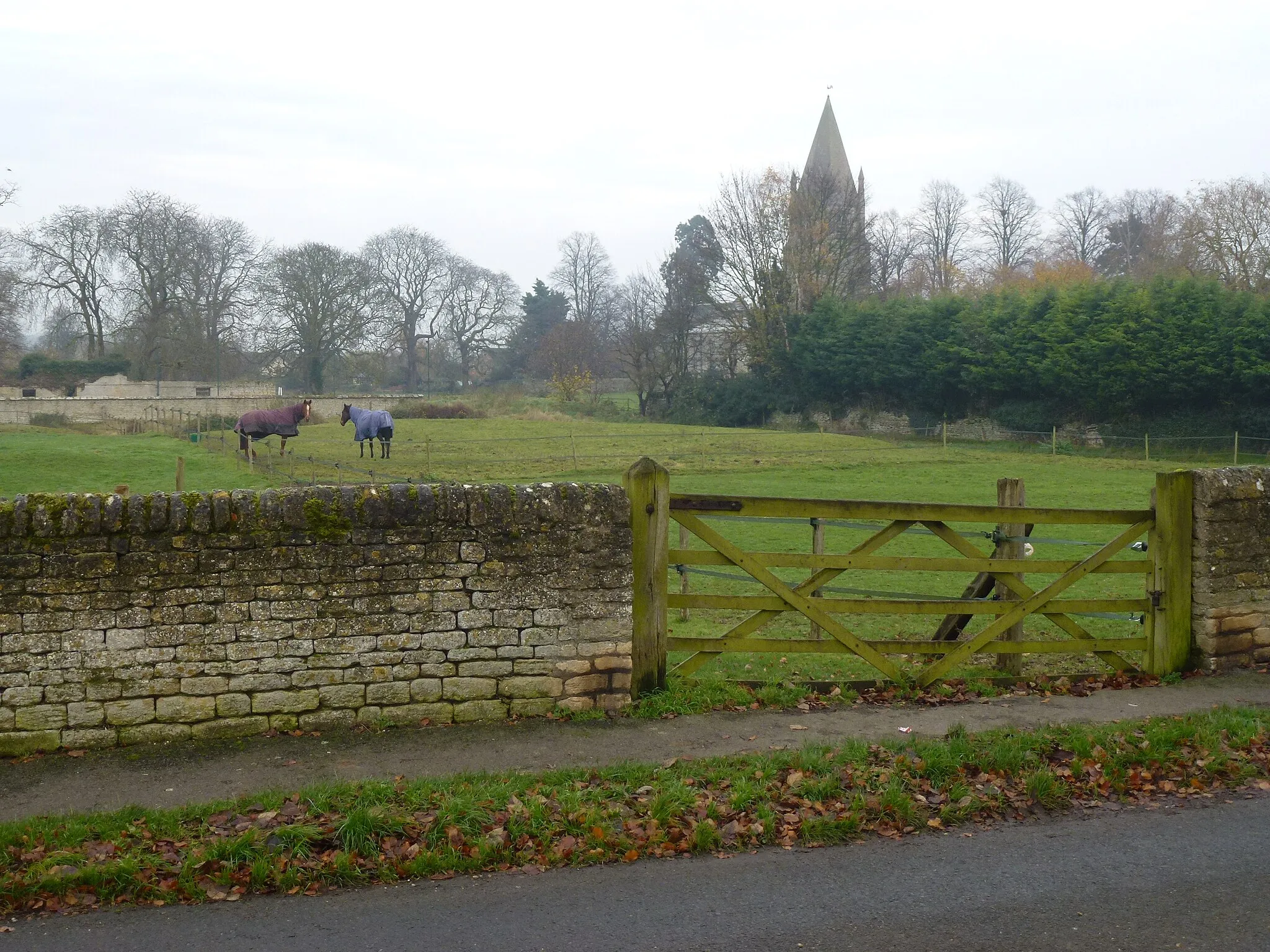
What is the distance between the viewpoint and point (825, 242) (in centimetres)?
5722

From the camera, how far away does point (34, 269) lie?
5362cm

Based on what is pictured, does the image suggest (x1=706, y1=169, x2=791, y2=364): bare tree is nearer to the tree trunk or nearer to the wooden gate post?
the tree trunk

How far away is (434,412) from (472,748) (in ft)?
129

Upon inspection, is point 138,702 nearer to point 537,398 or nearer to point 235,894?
point 235,894

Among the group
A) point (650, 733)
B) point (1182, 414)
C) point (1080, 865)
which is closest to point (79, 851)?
point (650, 733)

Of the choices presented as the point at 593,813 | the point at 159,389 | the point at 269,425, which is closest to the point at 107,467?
the point at 269,425

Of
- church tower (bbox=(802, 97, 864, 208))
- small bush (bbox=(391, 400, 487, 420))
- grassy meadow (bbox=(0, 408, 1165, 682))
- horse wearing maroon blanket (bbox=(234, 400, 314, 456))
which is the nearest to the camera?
grassy meadow (bbox=(0, 408, 1165, 682))

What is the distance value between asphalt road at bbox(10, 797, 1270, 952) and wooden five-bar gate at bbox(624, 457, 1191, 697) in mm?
2343

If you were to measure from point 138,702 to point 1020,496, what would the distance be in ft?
20.5

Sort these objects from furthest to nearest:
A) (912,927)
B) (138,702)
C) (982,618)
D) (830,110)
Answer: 1. (830,110)
2. (982,618)
3. (138,702)
4. (912,927)

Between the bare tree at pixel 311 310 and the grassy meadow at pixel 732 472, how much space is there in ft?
53.2

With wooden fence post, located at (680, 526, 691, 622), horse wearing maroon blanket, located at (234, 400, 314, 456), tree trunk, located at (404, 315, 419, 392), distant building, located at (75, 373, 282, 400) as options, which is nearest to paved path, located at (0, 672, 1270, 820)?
wooden fence post, located at (680, 526, 691, 622)

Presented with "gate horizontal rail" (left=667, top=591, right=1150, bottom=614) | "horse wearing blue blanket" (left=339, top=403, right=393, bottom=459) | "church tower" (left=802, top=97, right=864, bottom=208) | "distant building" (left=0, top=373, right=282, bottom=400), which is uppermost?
"church tower" (left=802, top=97, right=864, bottom=208)

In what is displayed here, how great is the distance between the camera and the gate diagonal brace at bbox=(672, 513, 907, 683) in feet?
22.7
